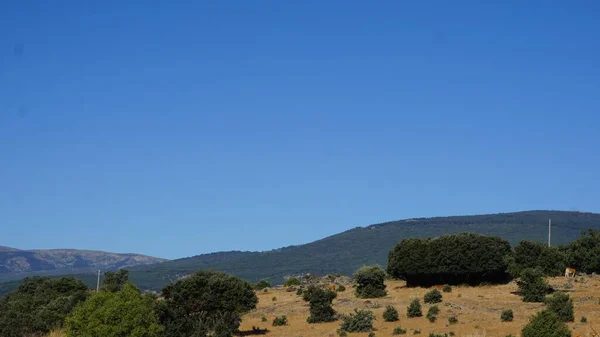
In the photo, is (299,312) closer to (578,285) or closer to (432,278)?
(432,278)

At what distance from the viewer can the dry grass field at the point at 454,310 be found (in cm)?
4750

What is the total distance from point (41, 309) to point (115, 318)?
21.7 metres

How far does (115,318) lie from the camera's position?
43188 mm

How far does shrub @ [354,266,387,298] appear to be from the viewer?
68250mm

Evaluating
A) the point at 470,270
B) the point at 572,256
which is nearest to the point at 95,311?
the point at 470,270

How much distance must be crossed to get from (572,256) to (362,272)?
2514 cm

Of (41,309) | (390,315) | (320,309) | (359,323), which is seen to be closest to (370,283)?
(320,309)

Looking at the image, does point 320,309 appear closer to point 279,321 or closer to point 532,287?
point 279,321

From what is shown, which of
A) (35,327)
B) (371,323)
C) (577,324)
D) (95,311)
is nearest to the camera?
(95,311)

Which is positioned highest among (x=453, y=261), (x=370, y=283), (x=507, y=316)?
(x=453, y=261)

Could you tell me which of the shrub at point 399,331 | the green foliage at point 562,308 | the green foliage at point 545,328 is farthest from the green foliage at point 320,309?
the green foliage at point 545,328

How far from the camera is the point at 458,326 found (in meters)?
48.4

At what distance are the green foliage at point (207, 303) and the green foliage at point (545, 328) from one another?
714 inches

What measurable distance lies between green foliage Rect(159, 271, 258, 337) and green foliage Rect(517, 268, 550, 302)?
2035 centimetres
